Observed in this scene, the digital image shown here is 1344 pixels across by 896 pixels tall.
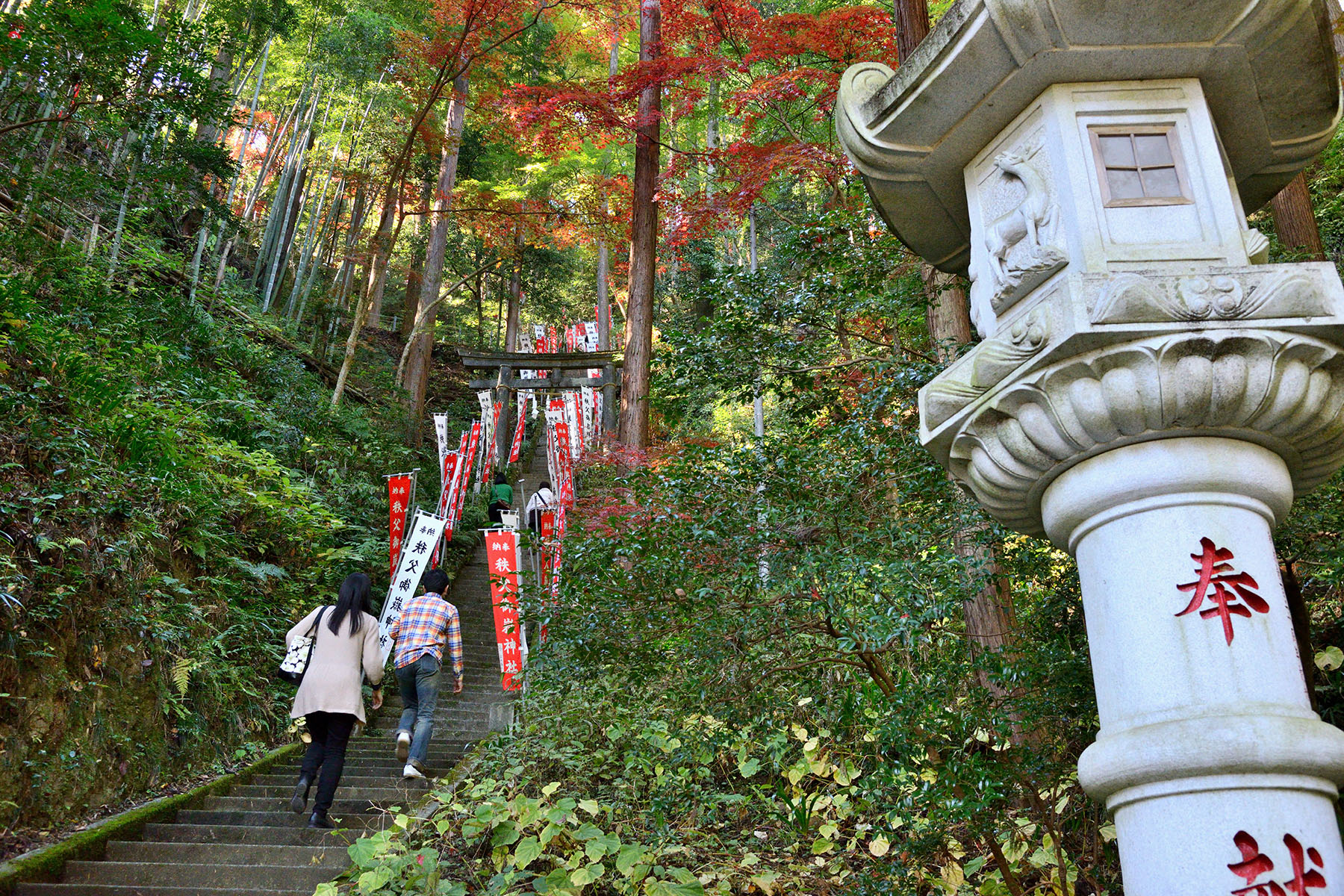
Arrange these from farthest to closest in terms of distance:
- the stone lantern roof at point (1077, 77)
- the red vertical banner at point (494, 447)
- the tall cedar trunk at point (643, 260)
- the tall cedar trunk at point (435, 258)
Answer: the tall cedar trunk at point (435, 258) < the red vertical banner at point (494, 447) < the tall cedar trunk at point (643, 260) < the stone lantern roof at point (1077, 77)

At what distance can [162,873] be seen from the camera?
4781 mm

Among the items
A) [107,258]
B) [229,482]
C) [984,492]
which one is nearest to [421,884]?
[984,492]

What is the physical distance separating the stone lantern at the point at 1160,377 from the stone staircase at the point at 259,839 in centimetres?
388

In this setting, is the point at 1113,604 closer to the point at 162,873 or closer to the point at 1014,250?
the point at 1014,250

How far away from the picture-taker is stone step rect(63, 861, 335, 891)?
15.3 feet

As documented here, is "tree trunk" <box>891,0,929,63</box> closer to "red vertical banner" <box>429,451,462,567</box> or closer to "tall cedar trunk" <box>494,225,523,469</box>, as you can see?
"red vertical banner" <box>429,451,462,567</box>

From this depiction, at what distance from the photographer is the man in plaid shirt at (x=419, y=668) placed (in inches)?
237

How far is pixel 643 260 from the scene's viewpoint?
1159cm

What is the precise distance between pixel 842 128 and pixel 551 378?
1293 cm

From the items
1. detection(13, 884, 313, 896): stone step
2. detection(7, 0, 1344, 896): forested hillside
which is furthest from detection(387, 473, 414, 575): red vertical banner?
detection(13, 884, 313, 896): stone step

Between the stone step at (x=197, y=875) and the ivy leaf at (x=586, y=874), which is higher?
the ivy leaf at (x=586, y=874)

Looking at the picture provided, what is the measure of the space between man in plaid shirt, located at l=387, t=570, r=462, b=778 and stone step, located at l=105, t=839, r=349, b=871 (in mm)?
985

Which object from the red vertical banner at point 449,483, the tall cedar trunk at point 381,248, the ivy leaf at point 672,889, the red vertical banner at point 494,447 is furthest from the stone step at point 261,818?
the red vertical banner at point 494,447

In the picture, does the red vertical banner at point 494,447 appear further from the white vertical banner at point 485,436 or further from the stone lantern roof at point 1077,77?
the stone lantern roof at point 1077,77
